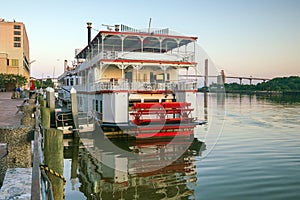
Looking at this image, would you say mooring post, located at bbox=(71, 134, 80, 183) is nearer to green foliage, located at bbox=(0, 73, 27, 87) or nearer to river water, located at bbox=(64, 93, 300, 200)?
river water, located at bbox=(64, 93, 300, 200)

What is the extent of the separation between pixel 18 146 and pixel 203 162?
965 cm

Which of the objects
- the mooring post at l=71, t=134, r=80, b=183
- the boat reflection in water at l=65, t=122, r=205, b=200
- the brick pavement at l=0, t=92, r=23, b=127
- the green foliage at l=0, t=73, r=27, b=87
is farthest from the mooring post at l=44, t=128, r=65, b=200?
the green foliage at l=0, t=73, r=27, b=87

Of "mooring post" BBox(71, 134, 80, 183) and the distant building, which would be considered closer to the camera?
"mooring post" BBox(71, 134, 80, 183)

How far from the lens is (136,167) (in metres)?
13.0

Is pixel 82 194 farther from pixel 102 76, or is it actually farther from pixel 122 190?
pixel 102 76

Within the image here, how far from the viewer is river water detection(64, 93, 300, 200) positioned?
1006cm

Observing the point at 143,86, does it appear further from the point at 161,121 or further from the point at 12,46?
the point at 12,46

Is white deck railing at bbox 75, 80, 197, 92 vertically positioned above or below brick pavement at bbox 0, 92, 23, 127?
above

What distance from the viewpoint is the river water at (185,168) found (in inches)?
396

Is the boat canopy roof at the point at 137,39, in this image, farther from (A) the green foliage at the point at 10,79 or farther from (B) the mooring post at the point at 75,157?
(A) the green foliage at the point at 10,79

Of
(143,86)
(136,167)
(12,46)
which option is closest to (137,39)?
(143,86)

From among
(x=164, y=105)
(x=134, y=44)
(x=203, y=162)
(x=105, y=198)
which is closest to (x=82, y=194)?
(x=105, y=198)

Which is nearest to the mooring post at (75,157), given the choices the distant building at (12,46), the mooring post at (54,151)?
the mooring post at (54,151)

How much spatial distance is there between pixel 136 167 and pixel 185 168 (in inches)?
86.5
